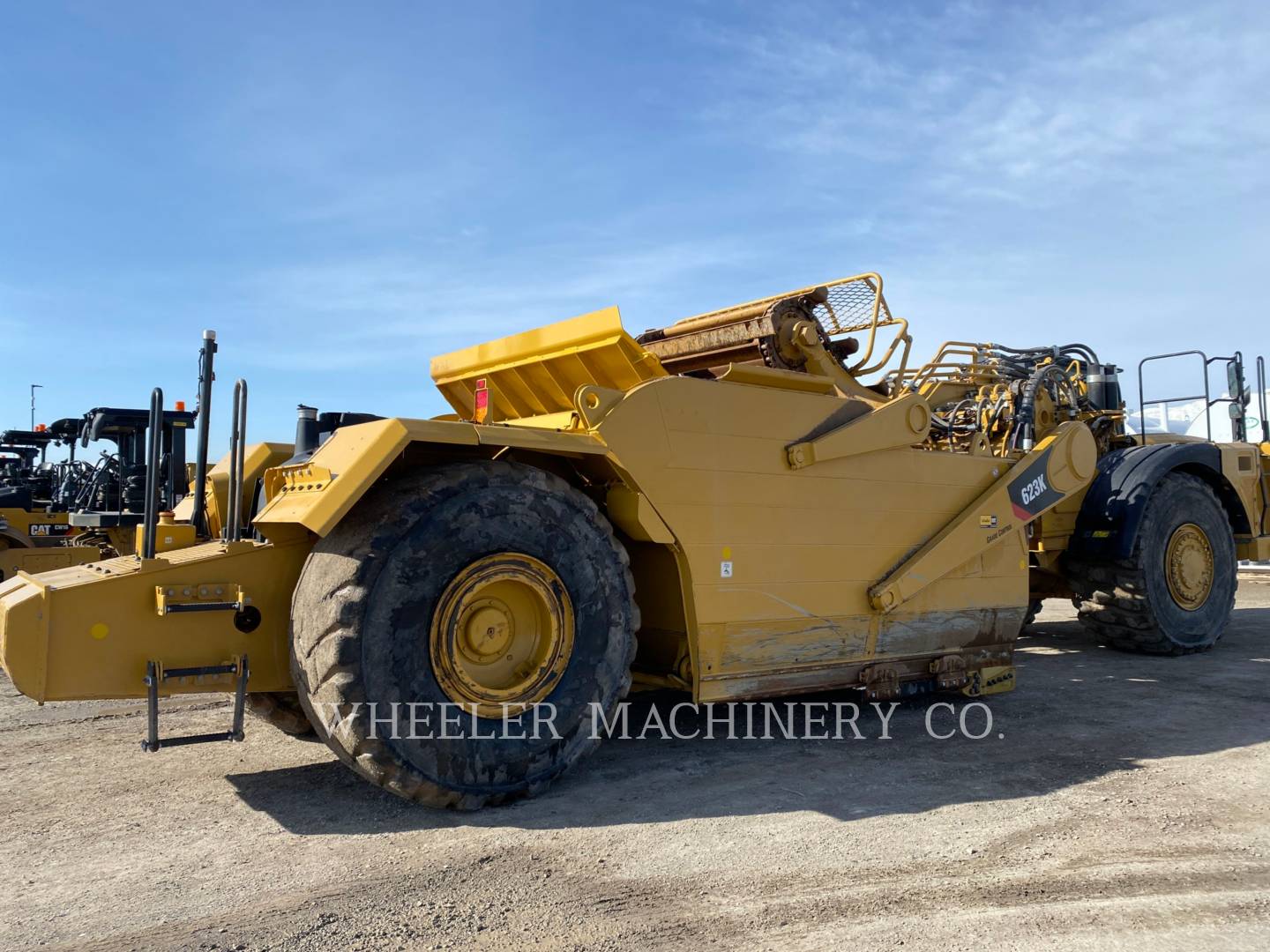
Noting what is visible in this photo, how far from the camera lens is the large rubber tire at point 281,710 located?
4.88m

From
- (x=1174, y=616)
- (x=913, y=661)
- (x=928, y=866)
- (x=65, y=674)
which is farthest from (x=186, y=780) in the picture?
(x=1174, y=616)

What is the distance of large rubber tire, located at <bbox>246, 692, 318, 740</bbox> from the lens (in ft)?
16.0

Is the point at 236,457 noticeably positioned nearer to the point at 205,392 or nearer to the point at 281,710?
the point at 205,392

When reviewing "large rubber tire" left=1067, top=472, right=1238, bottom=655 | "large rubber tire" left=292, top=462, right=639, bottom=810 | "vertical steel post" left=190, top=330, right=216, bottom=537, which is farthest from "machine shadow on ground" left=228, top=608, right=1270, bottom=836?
"vertical steel post" left=190, top=330, right=216, bottom=537

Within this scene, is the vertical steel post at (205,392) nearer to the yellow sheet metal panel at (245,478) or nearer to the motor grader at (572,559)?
the motor grader at (572,559)

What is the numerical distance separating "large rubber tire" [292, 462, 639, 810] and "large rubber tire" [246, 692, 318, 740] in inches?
36.4

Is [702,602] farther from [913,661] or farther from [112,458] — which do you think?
[112,458]

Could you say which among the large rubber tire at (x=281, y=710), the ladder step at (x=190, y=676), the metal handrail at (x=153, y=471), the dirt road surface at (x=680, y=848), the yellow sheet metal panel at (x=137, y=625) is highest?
the metal handrail at (x=153, y=471)

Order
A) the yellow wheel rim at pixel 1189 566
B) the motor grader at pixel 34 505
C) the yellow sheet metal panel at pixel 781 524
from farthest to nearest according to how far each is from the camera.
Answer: the motor grader at pixel 34 505 → the yellow wheel rim at pixel 1189 566 → the yellow sheet metal panel at pixel 781 524

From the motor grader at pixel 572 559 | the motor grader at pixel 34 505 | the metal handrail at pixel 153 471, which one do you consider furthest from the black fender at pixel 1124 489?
the motor grader at pixel 34 505

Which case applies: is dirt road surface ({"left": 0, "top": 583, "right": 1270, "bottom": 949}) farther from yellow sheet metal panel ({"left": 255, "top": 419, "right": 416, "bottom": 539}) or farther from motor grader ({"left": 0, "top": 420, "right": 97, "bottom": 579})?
motor grader ({"left": 0, "top": 420, "right": 97, "bottom": 579})

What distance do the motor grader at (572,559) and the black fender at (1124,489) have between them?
1604 mm

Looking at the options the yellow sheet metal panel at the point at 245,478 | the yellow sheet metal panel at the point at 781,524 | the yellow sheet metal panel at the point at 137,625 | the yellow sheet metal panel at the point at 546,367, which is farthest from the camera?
the yellow sheet metal panel at the point at 245,478

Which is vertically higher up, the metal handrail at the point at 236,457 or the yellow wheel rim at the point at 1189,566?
the metal handrail at the point at 236,457
